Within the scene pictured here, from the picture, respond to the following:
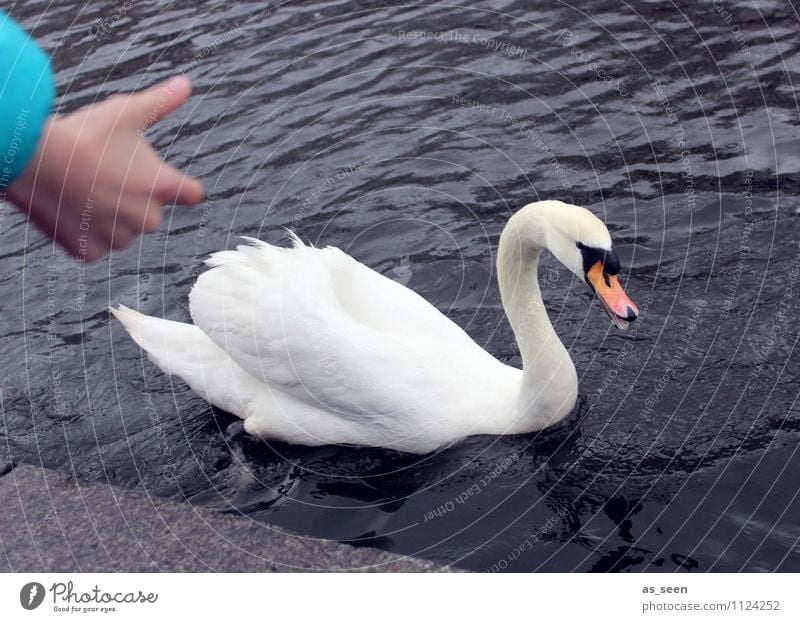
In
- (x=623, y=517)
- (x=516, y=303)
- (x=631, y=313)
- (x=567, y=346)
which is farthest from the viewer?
(x=567, y=346)

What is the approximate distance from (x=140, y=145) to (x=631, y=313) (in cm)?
378

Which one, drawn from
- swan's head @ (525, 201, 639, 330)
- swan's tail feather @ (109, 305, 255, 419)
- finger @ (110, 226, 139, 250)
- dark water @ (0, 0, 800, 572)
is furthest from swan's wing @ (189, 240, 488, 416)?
finger @ (110, 226, 139, 250)

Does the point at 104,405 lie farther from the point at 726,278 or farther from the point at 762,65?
the point at 762,65

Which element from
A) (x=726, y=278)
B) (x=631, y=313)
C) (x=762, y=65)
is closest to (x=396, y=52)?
(x=762, y=65)

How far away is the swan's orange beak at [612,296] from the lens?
5.26m

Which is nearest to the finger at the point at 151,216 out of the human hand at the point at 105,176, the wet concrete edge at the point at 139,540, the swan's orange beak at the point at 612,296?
the human hand at the point at 105,176

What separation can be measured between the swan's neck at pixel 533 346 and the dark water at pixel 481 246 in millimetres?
316

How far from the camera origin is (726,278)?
24.7 ft

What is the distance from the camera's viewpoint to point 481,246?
8.43m

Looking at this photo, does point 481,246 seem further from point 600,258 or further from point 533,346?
point 600,258

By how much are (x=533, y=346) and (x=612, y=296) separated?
2.62 ft

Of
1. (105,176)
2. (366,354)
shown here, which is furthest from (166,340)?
(105,176)

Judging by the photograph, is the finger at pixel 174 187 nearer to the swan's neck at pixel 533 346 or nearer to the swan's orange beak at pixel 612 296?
the swan's orange beak at pixel 612 296

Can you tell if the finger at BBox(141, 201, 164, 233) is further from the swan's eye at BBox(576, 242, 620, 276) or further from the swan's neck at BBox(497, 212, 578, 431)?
the swan's neck at BBox(497, 212, 578, 431)
